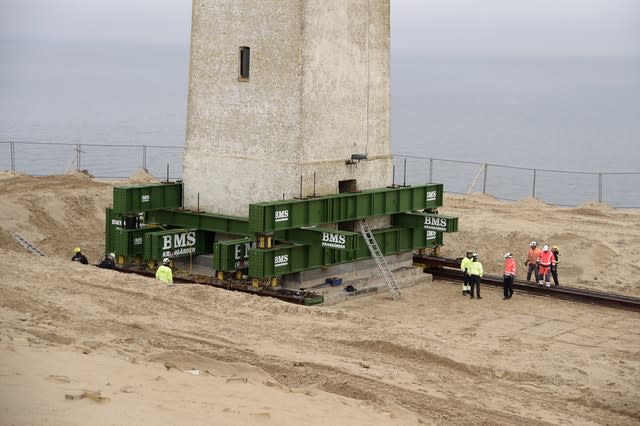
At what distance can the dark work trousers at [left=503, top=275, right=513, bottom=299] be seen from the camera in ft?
91.4

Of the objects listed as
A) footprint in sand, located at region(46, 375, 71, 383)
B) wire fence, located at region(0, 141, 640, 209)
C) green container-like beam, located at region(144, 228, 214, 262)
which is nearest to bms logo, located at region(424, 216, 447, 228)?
green container-like beam, located at region(144, 228, 214, 262)

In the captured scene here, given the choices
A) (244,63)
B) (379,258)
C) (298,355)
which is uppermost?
(244,63)

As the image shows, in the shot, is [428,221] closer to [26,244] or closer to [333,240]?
[333,240]

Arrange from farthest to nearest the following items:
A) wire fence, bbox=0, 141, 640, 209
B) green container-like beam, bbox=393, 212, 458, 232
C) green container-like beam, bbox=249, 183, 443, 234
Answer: wire fence, bbox=0, 141, 640, 209, green container-like beam, bbox=393, 212, 458, 232, green container-like beam, bbox=249, 183, 443, 234

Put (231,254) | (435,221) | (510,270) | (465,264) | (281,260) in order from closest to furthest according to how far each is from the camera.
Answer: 1. (281,260)
2. (231,254)
3. (510,270)
4. (465,264)
5. (435,221)

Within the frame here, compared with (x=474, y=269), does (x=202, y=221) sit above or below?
above

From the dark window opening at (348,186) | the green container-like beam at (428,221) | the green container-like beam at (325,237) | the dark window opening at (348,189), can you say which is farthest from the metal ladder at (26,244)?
the green container-like beam at (428,221)

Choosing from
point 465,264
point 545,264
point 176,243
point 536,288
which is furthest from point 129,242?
point 545,264

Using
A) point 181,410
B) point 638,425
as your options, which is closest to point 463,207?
point 638,425

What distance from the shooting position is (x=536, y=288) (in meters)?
28.5

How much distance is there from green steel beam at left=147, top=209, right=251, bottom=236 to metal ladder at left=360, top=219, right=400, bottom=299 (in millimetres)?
3256

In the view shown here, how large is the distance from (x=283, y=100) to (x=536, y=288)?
834 centimetres

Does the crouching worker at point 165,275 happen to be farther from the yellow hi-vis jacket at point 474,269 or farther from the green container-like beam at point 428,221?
the yellow hi-vis jacket at point 474,269

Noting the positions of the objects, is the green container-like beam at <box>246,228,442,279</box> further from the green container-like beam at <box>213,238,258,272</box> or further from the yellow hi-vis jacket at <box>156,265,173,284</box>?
the yellow hi-vis jacket at <box>156,265,173,284</box>
